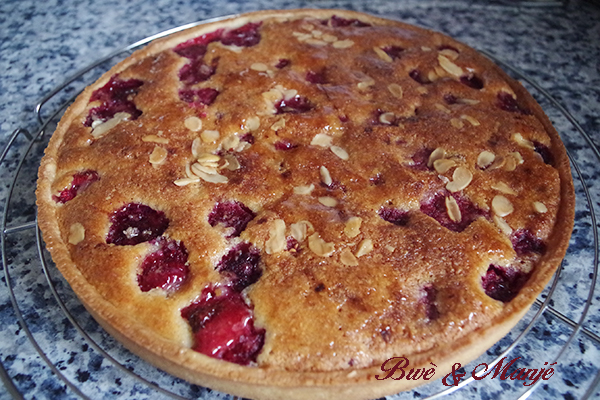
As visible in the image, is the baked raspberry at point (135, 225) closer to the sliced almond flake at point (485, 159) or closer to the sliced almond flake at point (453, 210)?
the sliced almond flake at point (453, 210)

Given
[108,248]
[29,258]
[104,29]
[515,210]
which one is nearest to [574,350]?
[515,210]

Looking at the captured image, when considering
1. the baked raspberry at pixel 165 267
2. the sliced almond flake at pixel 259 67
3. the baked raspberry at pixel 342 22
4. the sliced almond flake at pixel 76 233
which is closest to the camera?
the baked raspberry at pixel 165 267

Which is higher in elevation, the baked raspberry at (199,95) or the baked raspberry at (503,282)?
the baked raspberry at (199,95)

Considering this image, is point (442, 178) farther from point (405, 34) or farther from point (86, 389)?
point (86, 389)

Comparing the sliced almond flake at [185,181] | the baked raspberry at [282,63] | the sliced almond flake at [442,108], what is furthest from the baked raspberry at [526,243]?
the baked raspberry at [282,63]

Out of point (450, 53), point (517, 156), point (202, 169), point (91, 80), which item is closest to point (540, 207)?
point (517, 156)

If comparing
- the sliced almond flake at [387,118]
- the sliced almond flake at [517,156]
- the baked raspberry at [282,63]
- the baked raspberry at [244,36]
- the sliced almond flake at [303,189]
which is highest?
the baked raspberry at [244,36]

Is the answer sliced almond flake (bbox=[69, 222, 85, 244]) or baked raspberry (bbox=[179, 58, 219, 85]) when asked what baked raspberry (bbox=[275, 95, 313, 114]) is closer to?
baked raspberry (bbox=[179, 58, 219, 85])
